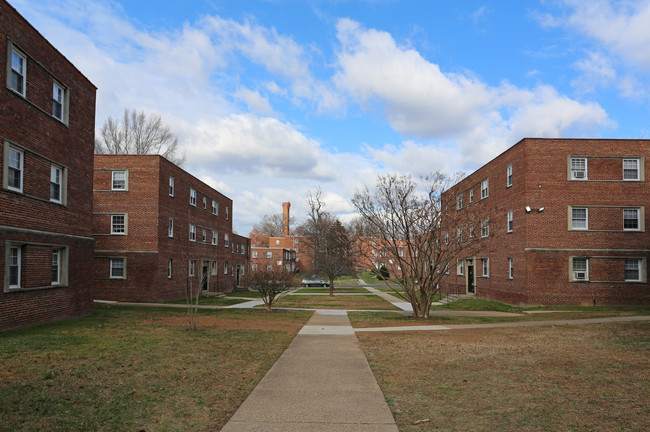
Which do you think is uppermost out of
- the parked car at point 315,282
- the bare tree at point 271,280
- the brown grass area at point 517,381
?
the bare tree at point 271,280

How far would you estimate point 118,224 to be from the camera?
95.9ft

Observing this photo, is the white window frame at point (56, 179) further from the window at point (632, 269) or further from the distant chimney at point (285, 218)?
the distant chimney at point (285, 218)

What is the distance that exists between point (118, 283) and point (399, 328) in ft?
63.0

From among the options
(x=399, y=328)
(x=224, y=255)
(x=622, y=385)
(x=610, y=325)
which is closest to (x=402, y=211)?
(x=399, y=328)

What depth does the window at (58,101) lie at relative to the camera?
16.4 meters

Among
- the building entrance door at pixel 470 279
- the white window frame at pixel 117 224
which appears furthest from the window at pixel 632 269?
the white window frame at pixel 117 224

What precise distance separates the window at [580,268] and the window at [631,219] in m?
3.03

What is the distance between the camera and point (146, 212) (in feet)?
95.6

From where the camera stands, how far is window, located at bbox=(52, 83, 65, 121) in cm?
1641

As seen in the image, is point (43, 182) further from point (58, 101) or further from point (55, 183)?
point (58, 101)

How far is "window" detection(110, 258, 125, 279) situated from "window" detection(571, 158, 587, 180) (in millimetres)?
26408

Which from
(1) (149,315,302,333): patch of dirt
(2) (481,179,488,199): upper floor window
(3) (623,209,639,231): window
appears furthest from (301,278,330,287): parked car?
(1) (149,315,302,333): patch of dirt

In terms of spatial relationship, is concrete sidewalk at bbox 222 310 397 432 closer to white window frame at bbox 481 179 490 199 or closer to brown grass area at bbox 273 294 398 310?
brown grass area at bbox 273 294 398 310

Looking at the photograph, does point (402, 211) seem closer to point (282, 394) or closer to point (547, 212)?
point (547, 212)
